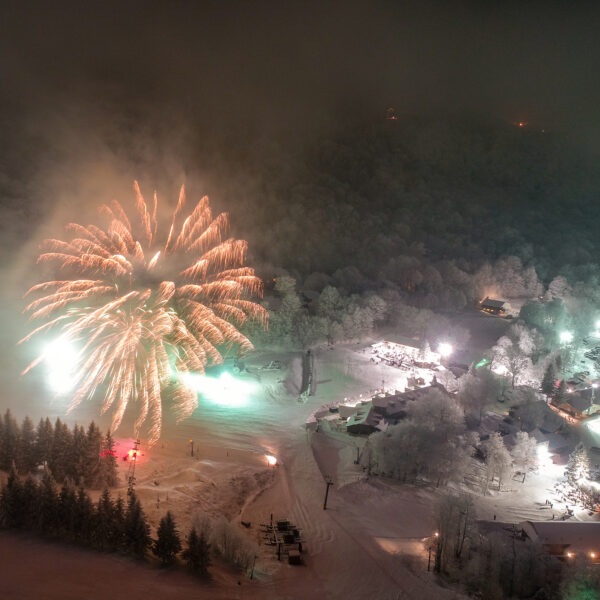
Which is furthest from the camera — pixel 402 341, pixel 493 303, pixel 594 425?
pixel 493 303

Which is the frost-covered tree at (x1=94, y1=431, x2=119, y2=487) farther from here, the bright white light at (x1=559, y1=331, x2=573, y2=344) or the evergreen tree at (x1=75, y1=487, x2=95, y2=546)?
the bright white light at (x1=559, y1=331, x2=573, y2=344)

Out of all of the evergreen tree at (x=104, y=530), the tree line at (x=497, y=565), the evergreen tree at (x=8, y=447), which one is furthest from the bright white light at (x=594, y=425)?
the evergreen tree at (x=8, y=447)

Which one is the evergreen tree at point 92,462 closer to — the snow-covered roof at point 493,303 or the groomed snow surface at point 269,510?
the groomed snow surface at point 269,510

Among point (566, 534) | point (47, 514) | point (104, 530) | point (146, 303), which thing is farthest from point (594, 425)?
point (47, 514)

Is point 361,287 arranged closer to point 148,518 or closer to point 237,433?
point 237,433

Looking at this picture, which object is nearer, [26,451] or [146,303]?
[26,451]

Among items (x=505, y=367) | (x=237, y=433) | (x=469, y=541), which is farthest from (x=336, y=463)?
(x=505, y=367)

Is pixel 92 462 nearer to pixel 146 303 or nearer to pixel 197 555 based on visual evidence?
pixel 197 555

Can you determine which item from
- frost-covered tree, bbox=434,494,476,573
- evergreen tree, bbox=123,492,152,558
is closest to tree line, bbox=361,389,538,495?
frost-covered tree, bbox=434,494,476,573
